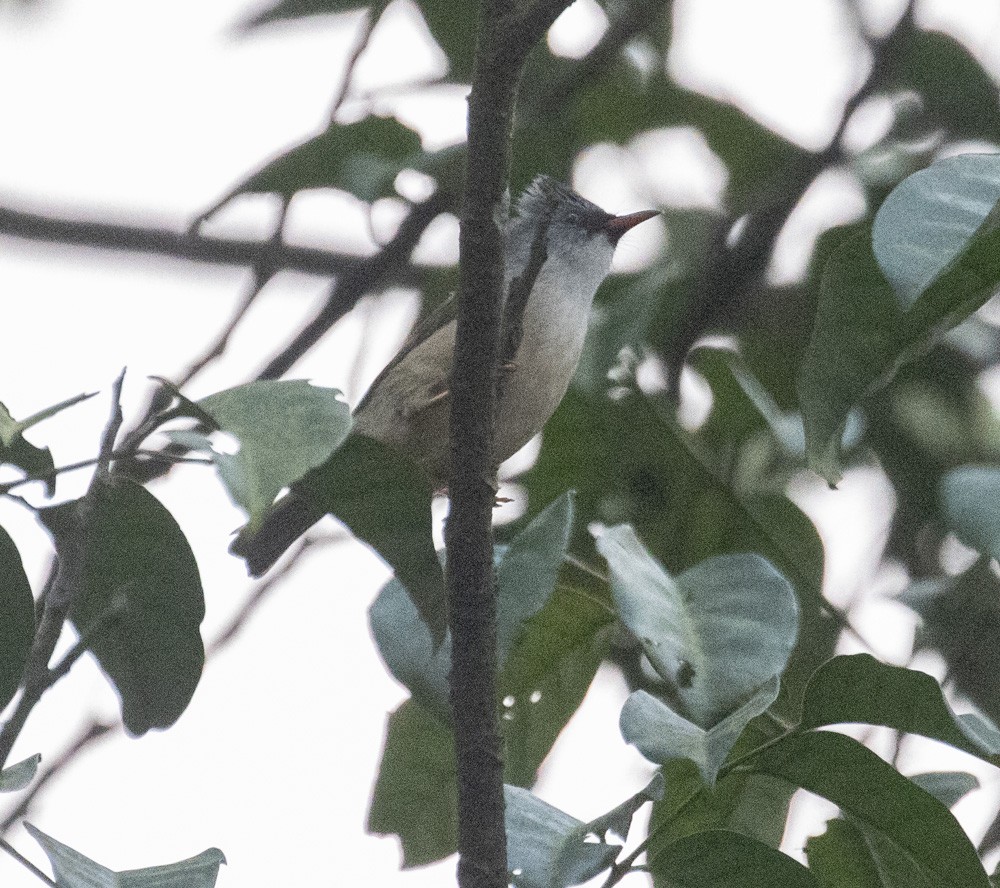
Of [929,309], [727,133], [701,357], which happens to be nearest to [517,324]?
[929,309]

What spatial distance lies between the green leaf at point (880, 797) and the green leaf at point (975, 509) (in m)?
0.46

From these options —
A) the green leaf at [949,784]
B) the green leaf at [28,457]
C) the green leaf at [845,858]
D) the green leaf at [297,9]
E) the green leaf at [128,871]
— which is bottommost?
the green leaf at [845,858]

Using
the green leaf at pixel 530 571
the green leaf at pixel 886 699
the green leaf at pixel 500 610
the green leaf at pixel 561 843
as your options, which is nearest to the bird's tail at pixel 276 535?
the green leaf at pixel 500 610

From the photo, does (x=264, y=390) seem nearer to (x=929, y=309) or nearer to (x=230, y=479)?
(x=230, y=479)

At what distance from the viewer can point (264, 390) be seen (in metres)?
1.64

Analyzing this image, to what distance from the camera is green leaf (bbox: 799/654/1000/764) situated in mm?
1847

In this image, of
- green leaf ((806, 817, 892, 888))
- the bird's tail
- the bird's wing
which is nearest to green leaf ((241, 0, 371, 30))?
the bird's wing

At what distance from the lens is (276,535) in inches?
148

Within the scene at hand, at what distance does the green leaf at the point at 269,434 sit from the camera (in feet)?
4.78

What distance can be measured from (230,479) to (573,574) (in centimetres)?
142

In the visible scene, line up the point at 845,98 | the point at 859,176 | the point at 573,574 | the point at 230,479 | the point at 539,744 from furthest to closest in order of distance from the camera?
the point at 845,98 < the point at 859,176 < the point at 573,574 < the point at 539,744 < the point at 230,479

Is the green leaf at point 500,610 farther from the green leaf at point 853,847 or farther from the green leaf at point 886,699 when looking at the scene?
the green leaf at point 853,847

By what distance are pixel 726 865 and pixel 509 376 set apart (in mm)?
1453

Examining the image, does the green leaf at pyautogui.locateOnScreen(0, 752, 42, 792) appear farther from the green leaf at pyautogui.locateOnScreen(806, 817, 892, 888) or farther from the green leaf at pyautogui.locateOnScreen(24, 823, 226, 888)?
the green leaf at pyautogui.locateOnScreen(806, 817, 892, 888)
